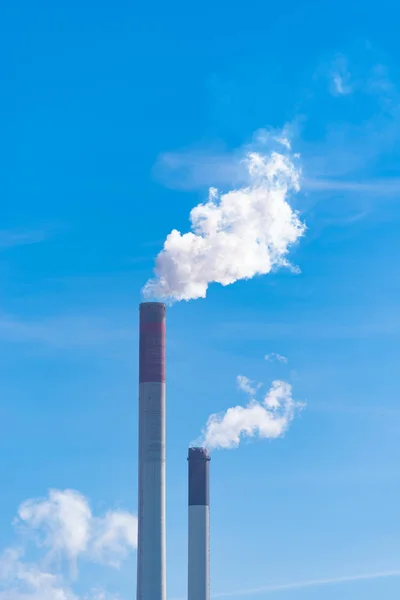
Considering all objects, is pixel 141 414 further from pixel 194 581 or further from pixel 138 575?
pixel 194 581

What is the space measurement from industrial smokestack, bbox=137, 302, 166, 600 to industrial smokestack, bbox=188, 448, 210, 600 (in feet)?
35.3

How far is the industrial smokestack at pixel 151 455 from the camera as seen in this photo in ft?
221

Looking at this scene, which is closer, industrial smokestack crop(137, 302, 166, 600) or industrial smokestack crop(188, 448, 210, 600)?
industrial smokestack crop(137, 302, 166, 600)

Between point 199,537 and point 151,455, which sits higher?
point 151,455

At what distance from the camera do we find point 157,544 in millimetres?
67625

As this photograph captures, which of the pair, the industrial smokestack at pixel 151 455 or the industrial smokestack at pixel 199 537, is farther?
the industrial smokestack at pixel 199 537

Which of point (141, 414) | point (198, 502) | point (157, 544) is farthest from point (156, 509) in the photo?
point (198, 502)

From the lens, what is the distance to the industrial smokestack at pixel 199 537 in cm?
7881

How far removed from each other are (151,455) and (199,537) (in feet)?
42.9

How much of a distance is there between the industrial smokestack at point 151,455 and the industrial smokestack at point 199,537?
1075 centimetres

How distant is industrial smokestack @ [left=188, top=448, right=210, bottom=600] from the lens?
259ft

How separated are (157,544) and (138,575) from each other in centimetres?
255

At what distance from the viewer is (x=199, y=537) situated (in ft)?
260

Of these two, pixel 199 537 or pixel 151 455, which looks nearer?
pixel 151 455
